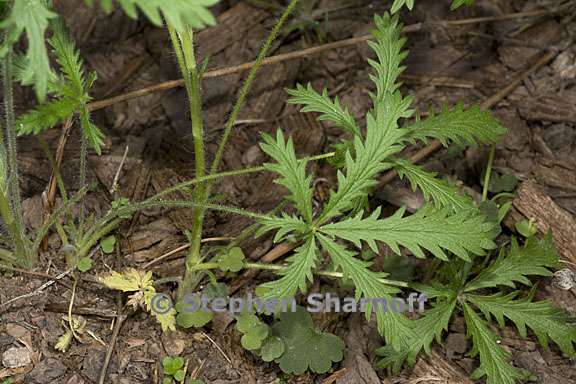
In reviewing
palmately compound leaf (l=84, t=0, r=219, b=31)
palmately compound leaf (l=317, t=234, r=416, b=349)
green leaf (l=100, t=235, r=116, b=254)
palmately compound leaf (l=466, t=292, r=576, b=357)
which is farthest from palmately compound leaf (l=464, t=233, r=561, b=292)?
palmately compound leaf (l=84, t=0, r=219, b=31)

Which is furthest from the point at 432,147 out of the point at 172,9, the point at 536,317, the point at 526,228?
the point at 172,9

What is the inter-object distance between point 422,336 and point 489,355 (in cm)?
23

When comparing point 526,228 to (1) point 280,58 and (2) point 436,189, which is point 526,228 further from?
(1) point 280,58

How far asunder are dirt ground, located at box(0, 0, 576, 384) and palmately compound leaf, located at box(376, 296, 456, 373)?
0.32ft

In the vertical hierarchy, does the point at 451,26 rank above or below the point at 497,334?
above

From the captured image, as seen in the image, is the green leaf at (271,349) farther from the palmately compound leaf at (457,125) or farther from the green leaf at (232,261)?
the palmately compound leaf at (457,125)

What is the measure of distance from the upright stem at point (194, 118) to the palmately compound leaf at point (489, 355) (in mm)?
969

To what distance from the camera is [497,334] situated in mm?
2432

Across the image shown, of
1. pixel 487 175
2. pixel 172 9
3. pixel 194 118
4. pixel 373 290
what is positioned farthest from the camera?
pixel 487 175

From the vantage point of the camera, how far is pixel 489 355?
220 cm

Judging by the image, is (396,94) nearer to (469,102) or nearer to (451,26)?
(469,102)

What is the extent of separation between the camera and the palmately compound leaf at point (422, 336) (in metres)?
2.21

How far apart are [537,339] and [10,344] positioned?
1.85 m

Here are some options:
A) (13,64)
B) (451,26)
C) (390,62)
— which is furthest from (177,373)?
(451,26)
